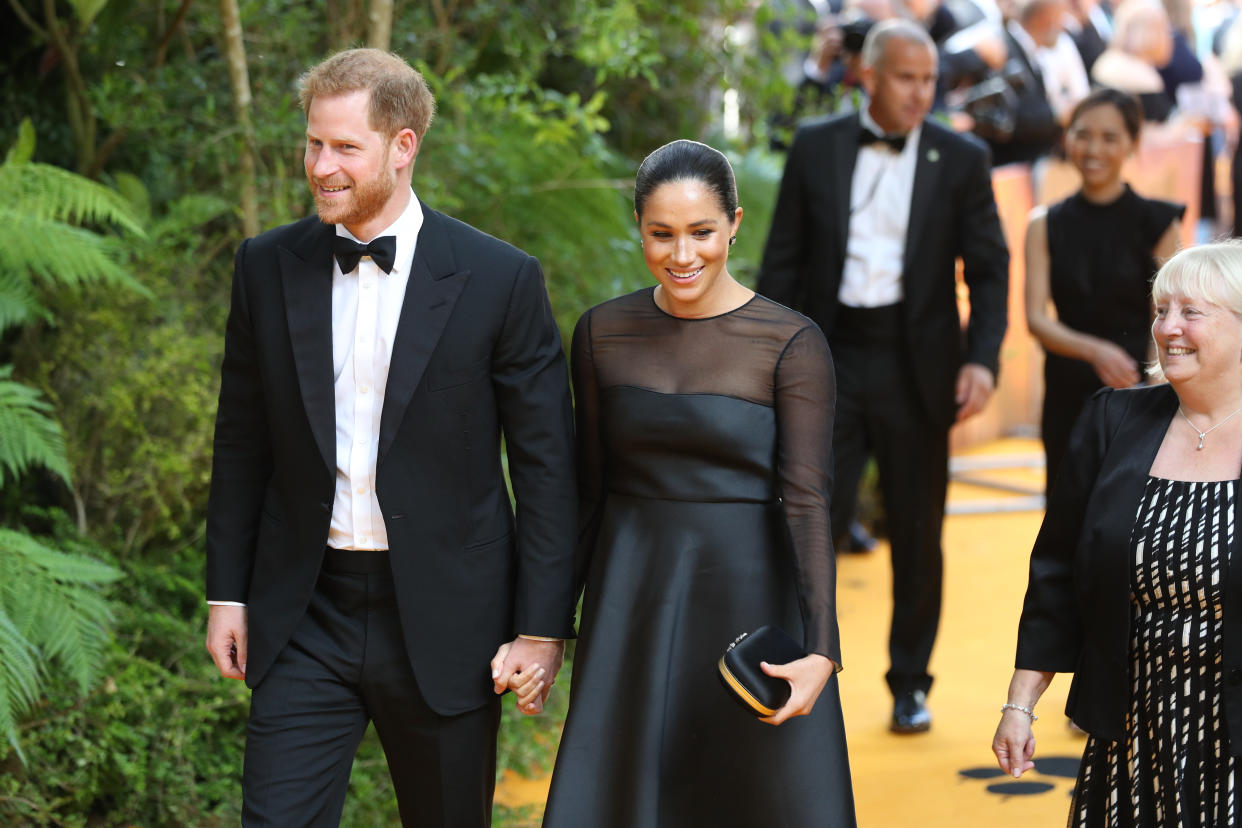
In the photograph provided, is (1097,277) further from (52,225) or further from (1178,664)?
(52,225)

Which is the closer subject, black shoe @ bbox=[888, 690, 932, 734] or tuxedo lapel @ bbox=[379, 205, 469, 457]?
tuxedo lapel @ bbox=[379, 205, 469, 457]

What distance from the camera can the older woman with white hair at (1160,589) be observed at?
246 cm

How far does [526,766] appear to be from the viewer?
4.28 metres

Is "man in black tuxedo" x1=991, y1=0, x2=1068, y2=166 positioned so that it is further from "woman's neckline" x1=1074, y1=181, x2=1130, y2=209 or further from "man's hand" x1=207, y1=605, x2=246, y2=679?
"man's hand" x1=207, y1=605, x2=246, y2=679

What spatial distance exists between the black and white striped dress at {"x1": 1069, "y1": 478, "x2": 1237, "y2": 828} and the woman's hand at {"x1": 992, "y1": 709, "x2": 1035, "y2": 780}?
163mm

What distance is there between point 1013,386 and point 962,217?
231 inches

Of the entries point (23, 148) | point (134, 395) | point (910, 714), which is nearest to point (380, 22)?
point (23, 148)

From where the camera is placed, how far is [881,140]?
180 inches

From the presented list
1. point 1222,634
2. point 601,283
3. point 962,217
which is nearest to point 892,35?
point 962,217

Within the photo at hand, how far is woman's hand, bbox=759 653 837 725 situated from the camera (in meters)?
2.50

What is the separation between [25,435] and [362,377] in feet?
4.77

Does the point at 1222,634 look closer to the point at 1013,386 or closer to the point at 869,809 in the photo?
the point at 869,809

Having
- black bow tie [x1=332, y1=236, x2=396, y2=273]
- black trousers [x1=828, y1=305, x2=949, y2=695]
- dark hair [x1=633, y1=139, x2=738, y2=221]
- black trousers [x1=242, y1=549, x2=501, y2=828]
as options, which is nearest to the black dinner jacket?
dark hair [x1=633, y1=139, x2=738, y2=221]

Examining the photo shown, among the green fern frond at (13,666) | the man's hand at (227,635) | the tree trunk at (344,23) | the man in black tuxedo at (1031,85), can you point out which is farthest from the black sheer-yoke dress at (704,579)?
the man in black tuxedo at (1031,85)
